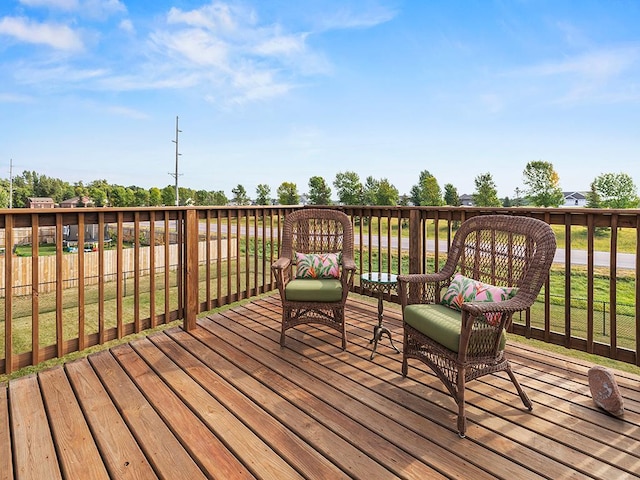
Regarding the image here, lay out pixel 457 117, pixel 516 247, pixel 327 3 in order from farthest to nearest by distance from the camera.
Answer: pixel 457 117
pixel 327 3
pixel 516 247

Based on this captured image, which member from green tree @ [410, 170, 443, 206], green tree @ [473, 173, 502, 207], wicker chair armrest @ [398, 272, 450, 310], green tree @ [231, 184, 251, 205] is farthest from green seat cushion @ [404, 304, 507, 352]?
green tree @ [231, 184, 251, 205]

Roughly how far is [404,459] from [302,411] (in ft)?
2.08

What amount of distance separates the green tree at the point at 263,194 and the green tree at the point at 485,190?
67.2 feet

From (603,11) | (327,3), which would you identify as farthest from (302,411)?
(603,11)

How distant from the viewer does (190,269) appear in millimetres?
3408

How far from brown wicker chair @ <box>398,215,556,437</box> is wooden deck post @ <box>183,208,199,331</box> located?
2.04m

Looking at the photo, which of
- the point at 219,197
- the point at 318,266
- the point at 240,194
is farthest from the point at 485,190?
the point at 318,266

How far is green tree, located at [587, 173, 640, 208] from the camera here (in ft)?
95.3

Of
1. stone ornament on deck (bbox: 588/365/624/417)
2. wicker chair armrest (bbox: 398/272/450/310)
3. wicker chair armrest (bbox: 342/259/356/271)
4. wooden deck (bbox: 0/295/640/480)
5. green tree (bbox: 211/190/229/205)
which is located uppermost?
green tree (bbox: 211/190/229/205)

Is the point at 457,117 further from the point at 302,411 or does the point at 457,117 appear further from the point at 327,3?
the point at 302,411

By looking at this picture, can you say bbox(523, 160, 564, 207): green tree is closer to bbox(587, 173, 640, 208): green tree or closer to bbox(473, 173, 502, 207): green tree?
bbox(587, 173, 640, 208): green tree

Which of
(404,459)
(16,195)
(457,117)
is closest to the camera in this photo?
(404,459)

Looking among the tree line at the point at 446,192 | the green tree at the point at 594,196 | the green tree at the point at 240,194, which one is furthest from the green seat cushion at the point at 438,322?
the green tree at the point at 240,194

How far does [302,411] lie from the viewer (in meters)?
2.01
